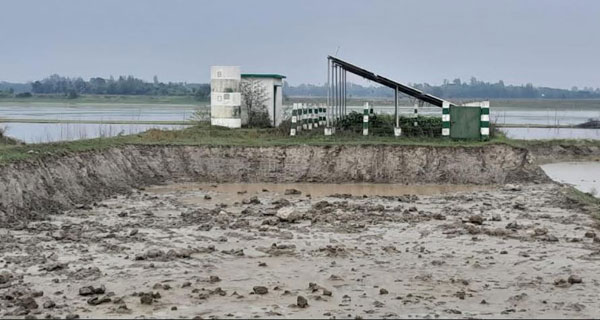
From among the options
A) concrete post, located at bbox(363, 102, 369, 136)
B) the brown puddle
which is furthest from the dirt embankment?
concrete post, located at bbox(363, 102, 369, 136)

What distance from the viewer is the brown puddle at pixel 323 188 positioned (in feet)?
65.4

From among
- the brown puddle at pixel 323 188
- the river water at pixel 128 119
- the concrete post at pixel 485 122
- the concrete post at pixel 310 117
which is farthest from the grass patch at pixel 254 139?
the brown puddle at pixel 323 188

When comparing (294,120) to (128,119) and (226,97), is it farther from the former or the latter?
(128,119)

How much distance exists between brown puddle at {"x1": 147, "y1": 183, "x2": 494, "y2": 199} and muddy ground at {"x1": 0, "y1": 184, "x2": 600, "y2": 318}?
212 centimetres

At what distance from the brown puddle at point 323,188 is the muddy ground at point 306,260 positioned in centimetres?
212

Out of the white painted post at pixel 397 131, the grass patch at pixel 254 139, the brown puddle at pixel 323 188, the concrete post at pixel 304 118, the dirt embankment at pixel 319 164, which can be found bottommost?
the brown puddle at pixel 323 188

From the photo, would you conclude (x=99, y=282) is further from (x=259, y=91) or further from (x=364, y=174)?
(x=259, y=91)

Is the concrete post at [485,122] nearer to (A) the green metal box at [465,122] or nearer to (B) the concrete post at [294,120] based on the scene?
(A) the green metal box at [465,122]

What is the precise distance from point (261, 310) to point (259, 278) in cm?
160

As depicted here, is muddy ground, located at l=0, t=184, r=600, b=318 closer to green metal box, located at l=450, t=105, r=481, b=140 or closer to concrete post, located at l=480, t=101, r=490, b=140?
concrete post, located at l=480, t=101, r=490, b=140

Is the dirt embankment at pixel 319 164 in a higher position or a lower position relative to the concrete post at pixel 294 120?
lower

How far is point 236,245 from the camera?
12.5 m

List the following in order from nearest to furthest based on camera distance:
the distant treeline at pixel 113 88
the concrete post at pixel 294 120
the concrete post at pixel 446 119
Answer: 1. the concrete post at pixel 446 119
2. the concrete post at pixel 294 120
3. the distant treeline at pixel 113 88

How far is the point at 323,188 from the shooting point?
21.0 metres
